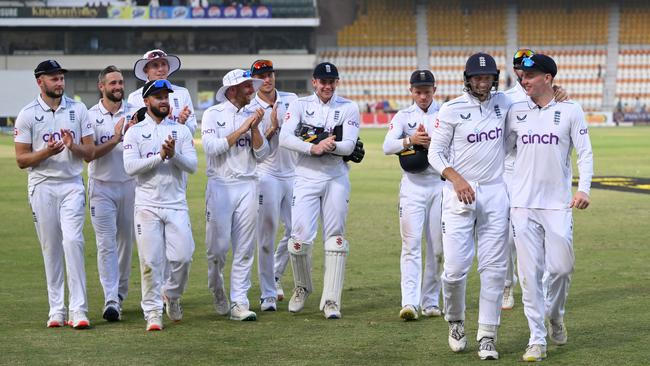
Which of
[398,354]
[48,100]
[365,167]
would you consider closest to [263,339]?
[398,354]

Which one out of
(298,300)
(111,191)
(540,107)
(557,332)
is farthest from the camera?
(298,300)

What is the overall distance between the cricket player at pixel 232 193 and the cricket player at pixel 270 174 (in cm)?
45

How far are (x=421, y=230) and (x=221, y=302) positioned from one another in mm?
1968

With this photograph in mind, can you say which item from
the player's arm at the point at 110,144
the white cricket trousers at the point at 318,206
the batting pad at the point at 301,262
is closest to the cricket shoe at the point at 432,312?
the white cricket trousers at the point at 318,206

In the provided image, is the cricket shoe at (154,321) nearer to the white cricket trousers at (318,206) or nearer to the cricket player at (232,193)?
the cricket player at (232,193)

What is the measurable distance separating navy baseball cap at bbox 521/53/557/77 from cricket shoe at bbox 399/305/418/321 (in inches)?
103

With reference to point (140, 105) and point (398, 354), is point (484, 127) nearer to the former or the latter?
point (398, 354)

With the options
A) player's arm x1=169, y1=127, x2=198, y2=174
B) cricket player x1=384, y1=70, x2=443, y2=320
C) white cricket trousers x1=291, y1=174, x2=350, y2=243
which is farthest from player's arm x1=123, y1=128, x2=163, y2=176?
cricket player x1=384, y1=70, x2=443, y2=320

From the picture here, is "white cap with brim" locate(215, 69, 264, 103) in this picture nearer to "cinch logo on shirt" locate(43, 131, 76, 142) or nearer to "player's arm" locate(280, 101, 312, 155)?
"player's arm" locate(280, 101, 312, 155)

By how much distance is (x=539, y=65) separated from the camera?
27.3ft

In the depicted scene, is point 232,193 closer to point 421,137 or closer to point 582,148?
point 421,137

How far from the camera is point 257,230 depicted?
36.3 feet

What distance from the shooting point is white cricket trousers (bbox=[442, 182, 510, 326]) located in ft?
27.6

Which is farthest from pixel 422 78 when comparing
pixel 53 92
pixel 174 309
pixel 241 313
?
pixel 53 92
